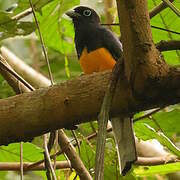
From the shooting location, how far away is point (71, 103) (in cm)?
164

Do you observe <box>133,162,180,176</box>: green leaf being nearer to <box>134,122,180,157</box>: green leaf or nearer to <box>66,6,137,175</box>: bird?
<box>134,122,180,157</box>: green leaf

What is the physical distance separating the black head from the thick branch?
6.20 ft

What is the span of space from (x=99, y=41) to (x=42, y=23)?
0.34m

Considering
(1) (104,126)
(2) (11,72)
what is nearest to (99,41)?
(2) (11,72)

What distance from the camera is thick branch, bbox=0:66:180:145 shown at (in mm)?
1509

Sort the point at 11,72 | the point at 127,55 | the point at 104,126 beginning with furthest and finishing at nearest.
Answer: the point at 11,72 → the point at 127,55 → the point at 104,126

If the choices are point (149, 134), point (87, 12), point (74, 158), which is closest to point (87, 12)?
point (87, 12)

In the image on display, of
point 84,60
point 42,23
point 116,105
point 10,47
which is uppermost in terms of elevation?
point 10,47

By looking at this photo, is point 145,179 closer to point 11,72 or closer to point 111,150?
point 111,150

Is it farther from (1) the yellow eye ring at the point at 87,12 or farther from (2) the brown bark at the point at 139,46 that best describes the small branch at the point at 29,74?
(2) the brown bark at the point at 139,46

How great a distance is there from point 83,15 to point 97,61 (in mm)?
714

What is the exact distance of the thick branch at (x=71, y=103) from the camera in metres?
1.51

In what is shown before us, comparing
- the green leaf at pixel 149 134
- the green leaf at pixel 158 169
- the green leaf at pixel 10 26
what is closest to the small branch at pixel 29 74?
the green leaf at pixel 10 26

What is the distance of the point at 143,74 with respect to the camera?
148 centimetres
